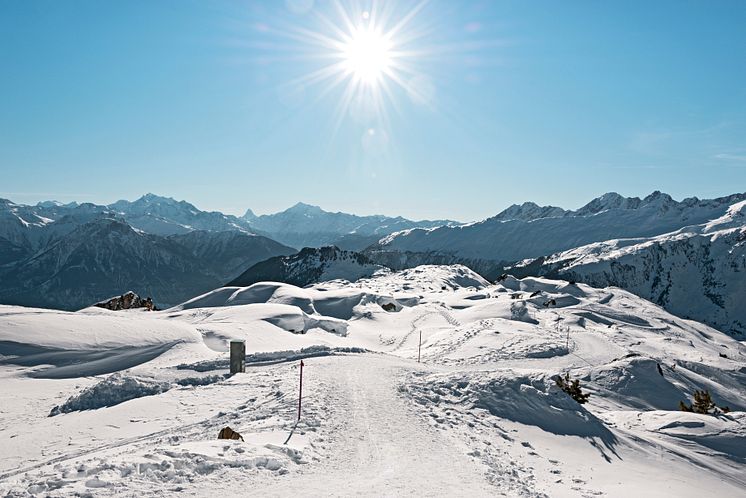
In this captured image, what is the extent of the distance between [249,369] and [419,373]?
8814mm

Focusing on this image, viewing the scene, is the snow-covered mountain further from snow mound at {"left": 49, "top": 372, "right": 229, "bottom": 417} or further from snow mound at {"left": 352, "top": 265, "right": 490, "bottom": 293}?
snow mound at {"left": 49, "top": 372, "right": 229, "bottom": 417}

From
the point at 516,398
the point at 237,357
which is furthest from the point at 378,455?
the point at 237,357

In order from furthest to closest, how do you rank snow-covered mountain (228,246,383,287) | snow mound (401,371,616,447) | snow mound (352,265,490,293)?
1. snow-covered mountain (228,246,383,287)
2. snow mound (352,265,490,293)
3. snow mound (401,371,616,447)

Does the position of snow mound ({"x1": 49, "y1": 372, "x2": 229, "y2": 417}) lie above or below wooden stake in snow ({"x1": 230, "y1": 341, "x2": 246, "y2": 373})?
below

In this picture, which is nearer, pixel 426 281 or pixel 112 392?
pixel 112 392

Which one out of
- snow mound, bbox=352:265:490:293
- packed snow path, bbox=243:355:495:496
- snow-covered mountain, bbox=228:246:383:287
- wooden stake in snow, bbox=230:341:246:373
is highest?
snow-covered mountain, bbox=228:246:383:287

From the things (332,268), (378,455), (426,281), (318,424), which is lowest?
(378,455)

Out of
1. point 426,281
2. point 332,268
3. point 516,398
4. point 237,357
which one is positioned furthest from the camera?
point 332,268

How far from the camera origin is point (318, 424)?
13.7 meters

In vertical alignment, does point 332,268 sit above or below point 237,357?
above

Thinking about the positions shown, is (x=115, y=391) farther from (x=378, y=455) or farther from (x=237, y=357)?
(x=378, y=455)

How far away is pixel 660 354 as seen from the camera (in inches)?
2057

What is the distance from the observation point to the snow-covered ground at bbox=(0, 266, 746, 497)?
9859 millimetres

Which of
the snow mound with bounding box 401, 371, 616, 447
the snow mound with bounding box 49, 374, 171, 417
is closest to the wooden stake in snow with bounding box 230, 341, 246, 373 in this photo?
the snow mound with bounding box 49, 374, 171, 417
